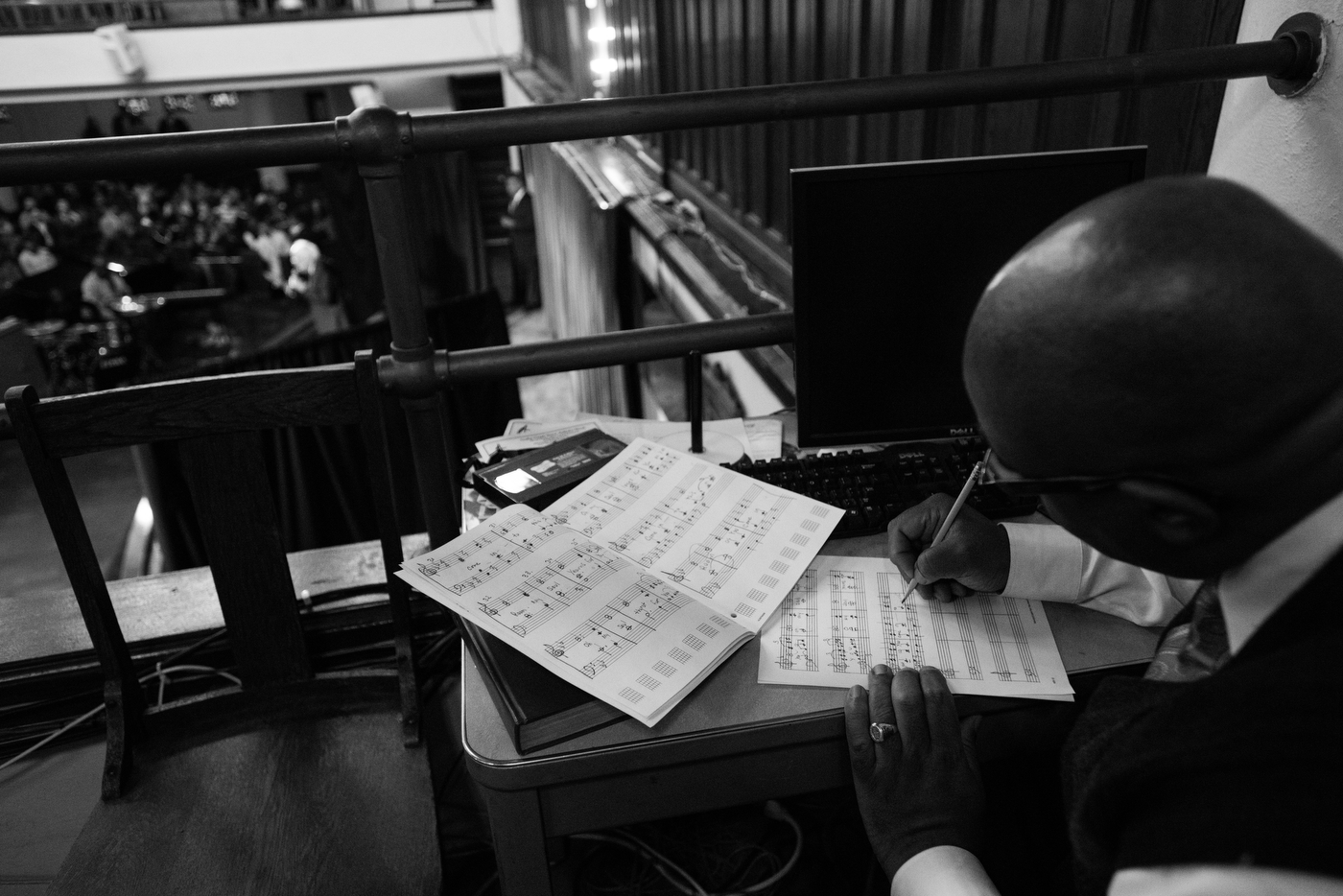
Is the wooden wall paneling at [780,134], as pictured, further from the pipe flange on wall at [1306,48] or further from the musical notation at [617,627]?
the musical notation at [617,627]

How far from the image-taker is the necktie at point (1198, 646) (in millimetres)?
698

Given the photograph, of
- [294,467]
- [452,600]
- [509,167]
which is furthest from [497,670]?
[509,167]

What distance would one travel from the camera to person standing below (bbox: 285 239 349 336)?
25.9 ft

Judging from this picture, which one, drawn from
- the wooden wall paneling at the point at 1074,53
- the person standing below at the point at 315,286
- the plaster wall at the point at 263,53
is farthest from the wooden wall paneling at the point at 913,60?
the plaster wall at the point at 263,53

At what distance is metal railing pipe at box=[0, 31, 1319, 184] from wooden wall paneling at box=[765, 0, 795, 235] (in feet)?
4.70

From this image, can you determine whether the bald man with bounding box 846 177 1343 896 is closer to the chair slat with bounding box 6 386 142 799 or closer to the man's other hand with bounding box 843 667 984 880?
the man's other hand with bounding box 843 667 984 880

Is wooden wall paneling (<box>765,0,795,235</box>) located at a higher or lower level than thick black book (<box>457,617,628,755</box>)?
higher

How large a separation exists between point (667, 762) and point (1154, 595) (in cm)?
51

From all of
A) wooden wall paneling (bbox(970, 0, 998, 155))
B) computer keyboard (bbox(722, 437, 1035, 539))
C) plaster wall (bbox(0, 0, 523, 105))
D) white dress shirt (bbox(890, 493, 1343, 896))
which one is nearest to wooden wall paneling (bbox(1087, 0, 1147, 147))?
wooden wall paneling (bbox(970, 0, 998, 155))

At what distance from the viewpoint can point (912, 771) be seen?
0.77 meters

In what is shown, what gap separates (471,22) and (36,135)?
7.64 m

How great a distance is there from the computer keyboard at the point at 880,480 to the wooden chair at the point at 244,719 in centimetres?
51

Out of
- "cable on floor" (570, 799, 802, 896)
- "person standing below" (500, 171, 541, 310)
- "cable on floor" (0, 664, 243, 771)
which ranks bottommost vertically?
"person standing below" (500, 171, 541, 310)

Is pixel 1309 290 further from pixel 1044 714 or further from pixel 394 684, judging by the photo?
pixel 394 684
